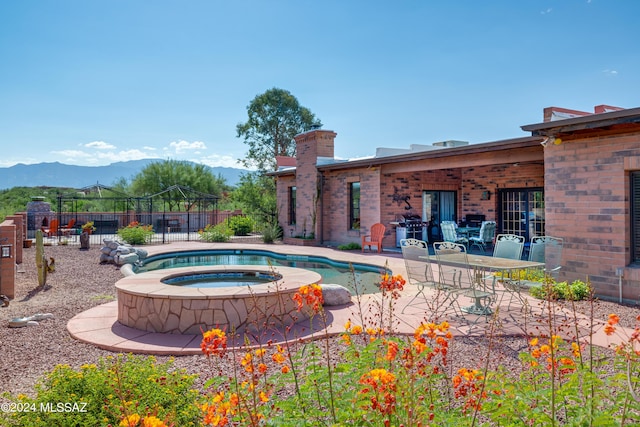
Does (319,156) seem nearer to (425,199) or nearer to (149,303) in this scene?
(425,199)

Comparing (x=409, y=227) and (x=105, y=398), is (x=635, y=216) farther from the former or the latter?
(x=409, y=227)

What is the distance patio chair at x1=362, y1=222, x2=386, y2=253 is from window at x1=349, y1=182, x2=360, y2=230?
126 cm

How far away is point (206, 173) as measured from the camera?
105ft

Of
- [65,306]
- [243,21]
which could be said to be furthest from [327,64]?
[65,306]

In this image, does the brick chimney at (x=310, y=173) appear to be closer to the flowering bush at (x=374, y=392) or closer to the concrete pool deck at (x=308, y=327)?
the concrete pool deck at (x=308, y=327)

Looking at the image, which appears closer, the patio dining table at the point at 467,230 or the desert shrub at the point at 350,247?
the patio dining table at the point at 467,230

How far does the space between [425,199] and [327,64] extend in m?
6.59

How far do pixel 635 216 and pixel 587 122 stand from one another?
157 centimetres

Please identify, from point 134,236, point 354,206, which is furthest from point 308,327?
point 134,236

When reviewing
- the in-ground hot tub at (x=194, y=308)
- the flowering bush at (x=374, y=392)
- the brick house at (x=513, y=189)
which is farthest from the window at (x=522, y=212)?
the flowering bush at (x=374, y=392)

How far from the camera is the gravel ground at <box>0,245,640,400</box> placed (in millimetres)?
3688

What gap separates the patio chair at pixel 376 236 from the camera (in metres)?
12.5

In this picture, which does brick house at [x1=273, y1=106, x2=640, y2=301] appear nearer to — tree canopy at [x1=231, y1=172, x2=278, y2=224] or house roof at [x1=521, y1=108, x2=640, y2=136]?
house roof at [x1=521, y1=108, x2=640, y2=136]

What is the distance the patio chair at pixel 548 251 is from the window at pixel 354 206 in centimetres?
789
